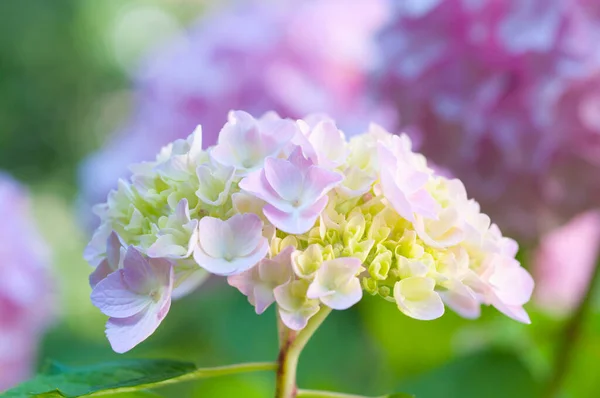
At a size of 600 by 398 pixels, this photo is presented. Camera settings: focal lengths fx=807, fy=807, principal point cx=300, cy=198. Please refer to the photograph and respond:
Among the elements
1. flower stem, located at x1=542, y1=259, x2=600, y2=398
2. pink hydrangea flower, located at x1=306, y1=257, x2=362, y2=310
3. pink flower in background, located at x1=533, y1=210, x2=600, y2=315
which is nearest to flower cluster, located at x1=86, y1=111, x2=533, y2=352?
pink hydrangea flower, located at x1=306, y1=257, x2=362, y2=310

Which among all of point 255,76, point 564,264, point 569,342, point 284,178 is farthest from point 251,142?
point 564,264

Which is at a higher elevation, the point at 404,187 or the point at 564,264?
the point at 564,264

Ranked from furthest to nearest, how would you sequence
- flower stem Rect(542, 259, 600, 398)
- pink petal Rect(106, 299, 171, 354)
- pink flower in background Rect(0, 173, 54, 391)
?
pink flower in background Rect(0, 173, 54, 391) < flower stem Rect(542, 259, 600, 398) < pink petal Rect(106, 299, 171, 354)

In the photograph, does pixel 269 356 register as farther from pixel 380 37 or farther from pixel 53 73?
pixel 53 73

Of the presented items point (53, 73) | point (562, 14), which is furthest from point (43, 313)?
point (53, 73)

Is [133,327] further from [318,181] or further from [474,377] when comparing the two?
[474,377]

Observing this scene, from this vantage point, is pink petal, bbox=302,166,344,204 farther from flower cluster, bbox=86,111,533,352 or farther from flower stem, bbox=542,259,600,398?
flower stem, bbox=542,259,600,398
